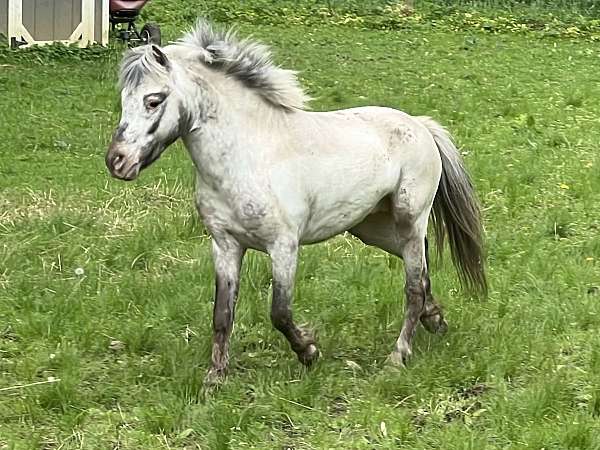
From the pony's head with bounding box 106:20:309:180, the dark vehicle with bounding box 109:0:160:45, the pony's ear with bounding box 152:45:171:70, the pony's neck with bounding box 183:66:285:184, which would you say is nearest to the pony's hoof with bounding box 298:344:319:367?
the pony's neck with bounding box 183:66:285:184

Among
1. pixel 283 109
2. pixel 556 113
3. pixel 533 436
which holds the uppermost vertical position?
pixel 283 109

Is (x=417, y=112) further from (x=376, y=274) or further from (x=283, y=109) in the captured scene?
(x=283, y=109)

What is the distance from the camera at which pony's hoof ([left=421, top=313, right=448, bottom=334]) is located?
524 centimetres

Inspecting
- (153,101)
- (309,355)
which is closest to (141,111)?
(153,101)

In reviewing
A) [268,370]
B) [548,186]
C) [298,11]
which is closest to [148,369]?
[268,370]

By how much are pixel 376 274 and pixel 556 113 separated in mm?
5297

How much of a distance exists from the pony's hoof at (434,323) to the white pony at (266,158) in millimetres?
208

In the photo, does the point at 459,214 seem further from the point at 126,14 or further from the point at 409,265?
the point at 126,14

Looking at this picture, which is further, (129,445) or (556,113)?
(556,113)

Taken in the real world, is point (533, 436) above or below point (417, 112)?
above

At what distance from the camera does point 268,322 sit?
5379mm

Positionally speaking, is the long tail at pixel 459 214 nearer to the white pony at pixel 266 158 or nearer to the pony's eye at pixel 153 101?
the white pony at pixel 266 158

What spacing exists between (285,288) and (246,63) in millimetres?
954

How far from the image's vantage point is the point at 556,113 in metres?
10.7
